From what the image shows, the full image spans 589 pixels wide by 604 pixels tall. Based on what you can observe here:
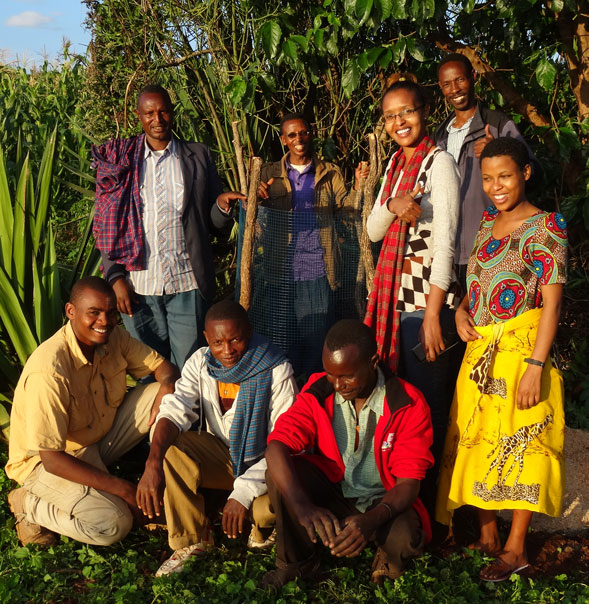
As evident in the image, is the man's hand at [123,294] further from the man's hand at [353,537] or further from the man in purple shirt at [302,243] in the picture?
the man's hand at [353,537]

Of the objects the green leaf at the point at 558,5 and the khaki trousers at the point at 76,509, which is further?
the green leaf at the point at 558,5

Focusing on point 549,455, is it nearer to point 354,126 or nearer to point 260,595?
point 260,595

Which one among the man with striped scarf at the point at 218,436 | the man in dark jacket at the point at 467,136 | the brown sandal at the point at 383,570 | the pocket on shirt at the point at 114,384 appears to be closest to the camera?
the brown sandal at the point at 383,570

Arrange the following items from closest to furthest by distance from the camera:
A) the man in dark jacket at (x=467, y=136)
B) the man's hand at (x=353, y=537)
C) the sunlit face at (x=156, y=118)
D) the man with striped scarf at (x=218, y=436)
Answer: the man's hand at (x=353, y=537) < the man with striped scarf at (x=218, y=436) < the man in dark jacket at (x=467, y=136) < the sunlit face at (x=156, y=118)

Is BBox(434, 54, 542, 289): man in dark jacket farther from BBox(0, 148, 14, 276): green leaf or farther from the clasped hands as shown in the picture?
BBox(0, 148, 14, 276): green leaf

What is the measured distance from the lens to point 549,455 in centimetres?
295

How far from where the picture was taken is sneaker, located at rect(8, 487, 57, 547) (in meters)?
3.41

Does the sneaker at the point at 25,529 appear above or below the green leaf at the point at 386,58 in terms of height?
below

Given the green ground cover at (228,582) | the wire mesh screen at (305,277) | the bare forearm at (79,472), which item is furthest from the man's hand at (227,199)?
the green ground cover at (228,582)

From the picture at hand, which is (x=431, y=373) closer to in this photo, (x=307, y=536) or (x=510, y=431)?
(x=510, y=431)

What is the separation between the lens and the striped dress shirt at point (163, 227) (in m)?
3.96

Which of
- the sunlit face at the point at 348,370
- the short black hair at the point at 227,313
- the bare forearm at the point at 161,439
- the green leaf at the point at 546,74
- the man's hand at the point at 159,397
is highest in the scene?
the green leaf at the point at 546,74

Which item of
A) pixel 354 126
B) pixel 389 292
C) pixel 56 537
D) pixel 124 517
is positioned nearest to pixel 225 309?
pixel 389 292

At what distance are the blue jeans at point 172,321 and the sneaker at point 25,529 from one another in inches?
42.6
